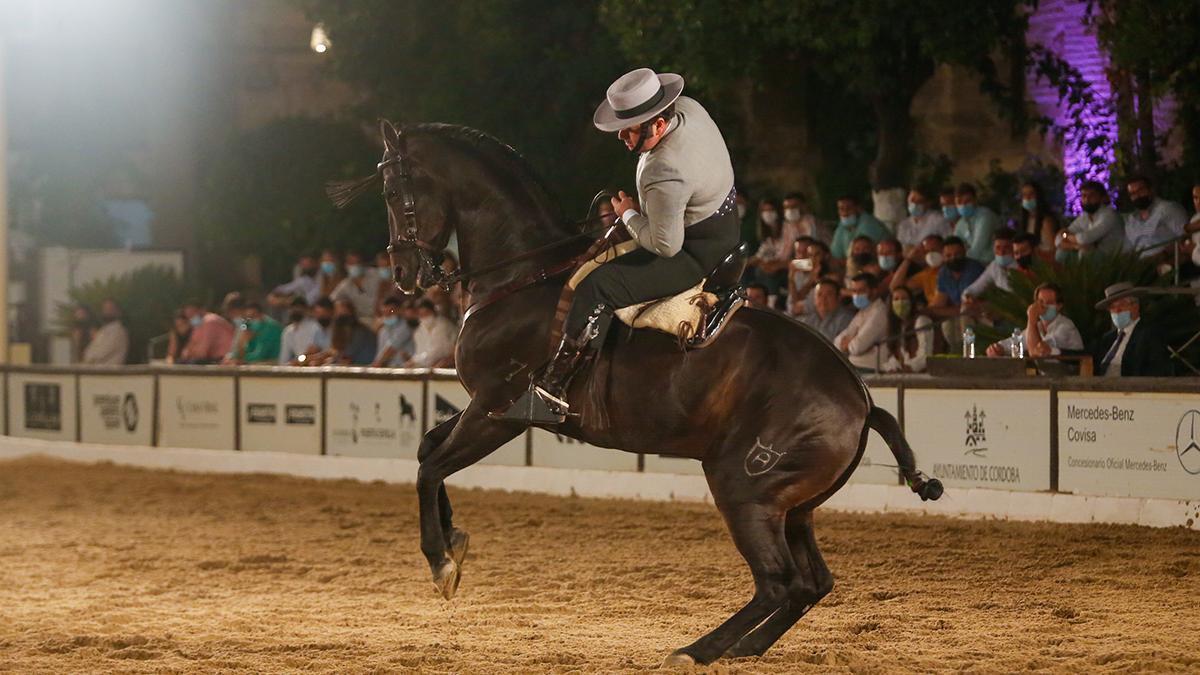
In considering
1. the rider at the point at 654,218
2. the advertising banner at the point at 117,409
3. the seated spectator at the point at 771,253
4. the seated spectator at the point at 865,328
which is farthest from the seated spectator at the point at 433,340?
the rider at the point at 654,218

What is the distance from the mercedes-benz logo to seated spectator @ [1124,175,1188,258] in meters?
3.13

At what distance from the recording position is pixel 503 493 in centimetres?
1650

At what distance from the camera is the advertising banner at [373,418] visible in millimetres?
17406

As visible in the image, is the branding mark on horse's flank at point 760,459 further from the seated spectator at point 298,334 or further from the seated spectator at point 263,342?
the seated spectator at point 263,342

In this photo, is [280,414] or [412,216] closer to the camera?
[412,216]

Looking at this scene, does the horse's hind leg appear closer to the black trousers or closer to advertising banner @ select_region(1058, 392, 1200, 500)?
the black trousers

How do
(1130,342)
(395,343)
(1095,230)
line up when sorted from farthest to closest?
(395,343), (1095,230), (1130,342)

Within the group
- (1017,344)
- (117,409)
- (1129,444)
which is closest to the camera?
(1129,444)

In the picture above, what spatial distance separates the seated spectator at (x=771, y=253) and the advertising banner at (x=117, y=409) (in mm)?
7996

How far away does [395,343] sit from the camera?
1944cm

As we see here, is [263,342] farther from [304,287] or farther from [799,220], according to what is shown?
[799,220]

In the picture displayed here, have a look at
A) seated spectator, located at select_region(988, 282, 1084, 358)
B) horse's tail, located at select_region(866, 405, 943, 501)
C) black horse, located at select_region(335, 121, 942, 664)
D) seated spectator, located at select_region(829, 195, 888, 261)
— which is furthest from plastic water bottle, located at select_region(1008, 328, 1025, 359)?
black horse, located at select_region(335, 121, 942, 664)

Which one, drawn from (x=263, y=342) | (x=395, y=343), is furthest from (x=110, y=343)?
(x=395, y=343)

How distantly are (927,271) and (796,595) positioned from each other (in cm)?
920
